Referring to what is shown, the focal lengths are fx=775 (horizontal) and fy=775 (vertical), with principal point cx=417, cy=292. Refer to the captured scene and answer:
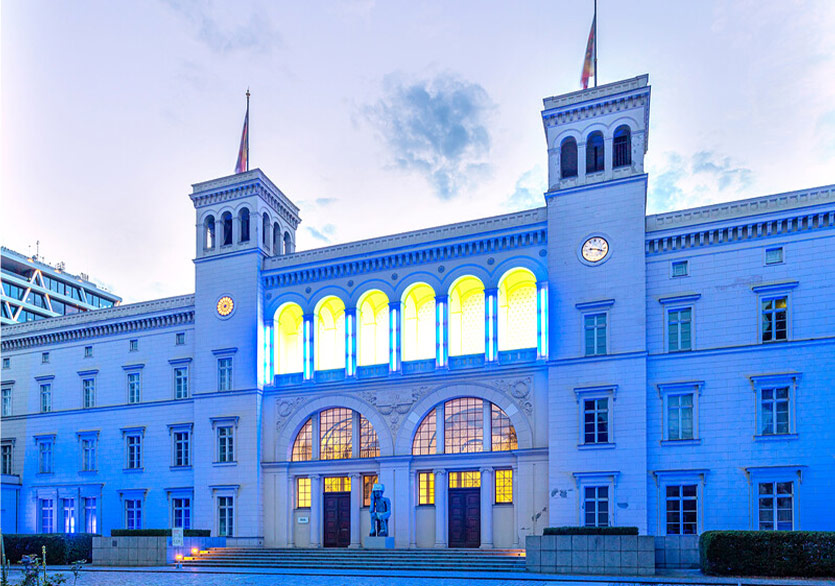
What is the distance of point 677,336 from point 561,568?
1128 centimetres

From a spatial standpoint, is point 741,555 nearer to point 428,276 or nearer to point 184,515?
point 428,276

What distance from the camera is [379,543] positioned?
118 ft

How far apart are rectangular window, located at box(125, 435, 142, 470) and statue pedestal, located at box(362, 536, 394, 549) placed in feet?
54.2

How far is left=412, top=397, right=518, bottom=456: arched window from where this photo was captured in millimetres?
36562

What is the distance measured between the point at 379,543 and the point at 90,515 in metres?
20.5

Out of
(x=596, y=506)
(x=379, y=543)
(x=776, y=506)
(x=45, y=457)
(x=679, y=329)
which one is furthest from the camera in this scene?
(x=45, y=457)

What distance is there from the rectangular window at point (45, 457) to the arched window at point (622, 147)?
125ft

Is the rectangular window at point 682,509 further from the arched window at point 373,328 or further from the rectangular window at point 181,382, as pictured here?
the rectangular window at point 181,382

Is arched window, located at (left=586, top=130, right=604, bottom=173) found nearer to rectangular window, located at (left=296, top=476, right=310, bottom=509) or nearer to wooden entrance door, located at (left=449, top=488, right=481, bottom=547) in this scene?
wooden entrance door, located at (left=449, top=488, right=481, bottom=547)

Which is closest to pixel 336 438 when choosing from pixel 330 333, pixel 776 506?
pixel 330 333

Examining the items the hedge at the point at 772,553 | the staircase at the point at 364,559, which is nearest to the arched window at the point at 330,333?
the staircase at the point at 364,559

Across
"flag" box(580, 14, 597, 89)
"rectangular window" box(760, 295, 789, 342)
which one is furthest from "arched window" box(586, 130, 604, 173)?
"rectangular window" box(760, 295, 789, 342)

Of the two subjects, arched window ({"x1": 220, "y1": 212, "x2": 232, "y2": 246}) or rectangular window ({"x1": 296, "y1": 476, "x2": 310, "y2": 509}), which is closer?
rectangular window ({"x1": 296, "y1": 476, "x2": 310, "y2": 509})

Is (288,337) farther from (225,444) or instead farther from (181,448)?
(181,448)
